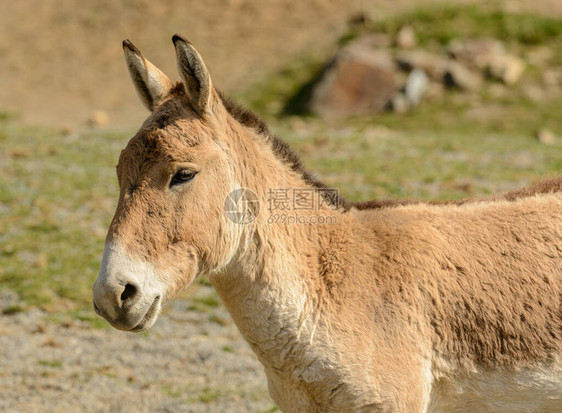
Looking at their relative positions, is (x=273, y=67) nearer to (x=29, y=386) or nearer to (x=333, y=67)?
(x=333, y=67)

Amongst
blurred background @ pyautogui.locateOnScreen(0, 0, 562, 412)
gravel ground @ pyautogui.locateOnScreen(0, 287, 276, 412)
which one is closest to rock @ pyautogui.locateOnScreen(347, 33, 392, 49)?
blurred background @ pyautogui.locateOnScreen(0, 0, 562, 412)

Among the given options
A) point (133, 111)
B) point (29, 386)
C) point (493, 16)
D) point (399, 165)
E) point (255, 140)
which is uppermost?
point (493, 16)

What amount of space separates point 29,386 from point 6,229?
4.31 metres

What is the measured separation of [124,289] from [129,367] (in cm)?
395

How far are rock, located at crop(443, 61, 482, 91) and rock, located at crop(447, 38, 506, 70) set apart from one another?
430mm

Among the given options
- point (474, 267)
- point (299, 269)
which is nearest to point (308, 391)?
point (299, 269)

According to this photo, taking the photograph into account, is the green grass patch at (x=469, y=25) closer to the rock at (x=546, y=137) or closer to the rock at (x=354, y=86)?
the rock at (x=354, y=86)

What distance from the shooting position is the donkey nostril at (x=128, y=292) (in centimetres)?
337

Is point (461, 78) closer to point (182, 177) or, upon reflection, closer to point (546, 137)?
point (546, 137)

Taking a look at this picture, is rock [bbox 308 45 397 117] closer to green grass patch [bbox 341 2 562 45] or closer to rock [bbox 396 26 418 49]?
rock [bbox 396 26 418 49]

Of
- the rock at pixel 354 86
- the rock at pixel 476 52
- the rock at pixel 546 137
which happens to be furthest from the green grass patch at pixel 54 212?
the rock at pixel 476 52

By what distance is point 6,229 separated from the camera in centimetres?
1014

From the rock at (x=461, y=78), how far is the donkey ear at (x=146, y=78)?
17.4 m

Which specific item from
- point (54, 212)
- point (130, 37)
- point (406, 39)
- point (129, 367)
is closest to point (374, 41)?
point (406, 39)
